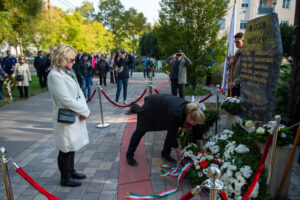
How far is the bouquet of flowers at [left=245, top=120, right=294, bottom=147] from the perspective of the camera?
255 centimetres

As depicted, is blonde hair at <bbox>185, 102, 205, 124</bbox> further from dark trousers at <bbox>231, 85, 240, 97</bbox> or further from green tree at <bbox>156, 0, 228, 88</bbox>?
green tree at <bbox>156, 0, 228, 88</bbox>

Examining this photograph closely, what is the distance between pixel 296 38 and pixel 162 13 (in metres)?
6.79

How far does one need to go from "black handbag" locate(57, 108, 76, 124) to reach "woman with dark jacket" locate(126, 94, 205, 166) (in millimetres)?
1046

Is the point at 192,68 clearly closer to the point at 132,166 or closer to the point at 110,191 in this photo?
the point at 132,166

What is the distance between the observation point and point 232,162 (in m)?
2.93

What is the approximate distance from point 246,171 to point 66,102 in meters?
2.40

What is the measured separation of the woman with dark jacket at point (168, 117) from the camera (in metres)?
2.79

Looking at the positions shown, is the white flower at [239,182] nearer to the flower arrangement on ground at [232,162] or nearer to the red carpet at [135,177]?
the flower arrangement on ground at [232,162]

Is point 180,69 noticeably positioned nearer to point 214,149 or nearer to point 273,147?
point 214,149

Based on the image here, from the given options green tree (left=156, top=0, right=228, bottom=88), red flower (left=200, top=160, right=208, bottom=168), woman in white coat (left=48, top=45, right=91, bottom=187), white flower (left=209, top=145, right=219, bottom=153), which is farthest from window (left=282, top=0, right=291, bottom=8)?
woman in white coat (left=48, top=45, right=91, bottom=187)

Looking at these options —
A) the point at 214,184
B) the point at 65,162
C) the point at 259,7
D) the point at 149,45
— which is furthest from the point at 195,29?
the point at 259,7

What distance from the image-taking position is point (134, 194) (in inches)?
114

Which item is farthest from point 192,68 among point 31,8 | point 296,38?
point 31,8

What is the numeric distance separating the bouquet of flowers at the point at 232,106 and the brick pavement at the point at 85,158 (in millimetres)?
1325
